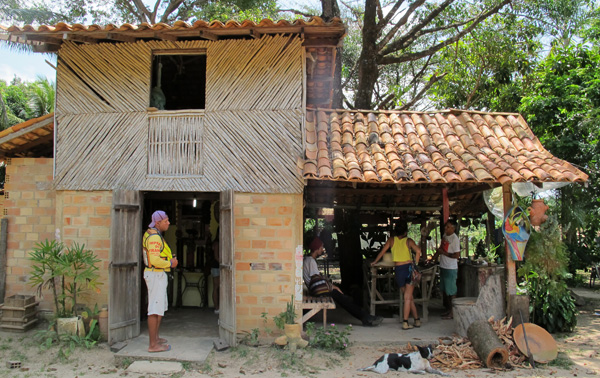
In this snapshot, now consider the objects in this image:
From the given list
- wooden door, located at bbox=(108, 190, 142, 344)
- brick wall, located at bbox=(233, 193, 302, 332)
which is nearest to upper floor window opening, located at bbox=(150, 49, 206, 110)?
wooden door, located at bbox=(108, 190, 142, 344)

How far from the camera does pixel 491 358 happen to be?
579 centimetres

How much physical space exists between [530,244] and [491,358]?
1.97 metres

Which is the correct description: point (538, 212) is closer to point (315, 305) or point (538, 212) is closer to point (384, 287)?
point (384, 287)

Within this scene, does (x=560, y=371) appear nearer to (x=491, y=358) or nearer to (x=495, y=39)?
(x=491, y=358)

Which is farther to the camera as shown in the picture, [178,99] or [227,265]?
[178,99]

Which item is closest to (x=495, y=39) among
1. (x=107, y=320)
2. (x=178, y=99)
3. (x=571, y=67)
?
(x=571, y=67)

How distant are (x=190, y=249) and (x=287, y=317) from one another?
11.3 ft

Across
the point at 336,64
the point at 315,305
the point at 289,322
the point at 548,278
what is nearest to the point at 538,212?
the point at 548,278

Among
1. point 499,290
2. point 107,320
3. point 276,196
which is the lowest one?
point 107,320

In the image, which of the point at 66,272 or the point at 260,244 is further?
the point at 260,244

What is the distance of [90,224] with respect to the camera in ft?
22.5

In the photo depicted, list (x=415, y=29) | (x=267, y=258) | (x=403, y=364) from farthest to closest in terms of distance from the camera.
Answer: (x=415, y=29)
(x=267, y=258)
(x=403, y=364)

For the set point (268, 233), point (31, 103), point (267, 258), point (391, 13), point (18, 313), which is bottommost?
point (18, 313)

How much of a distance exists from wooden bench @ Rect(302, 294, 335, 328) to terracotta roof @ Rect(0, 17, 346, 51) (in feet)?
13.3
